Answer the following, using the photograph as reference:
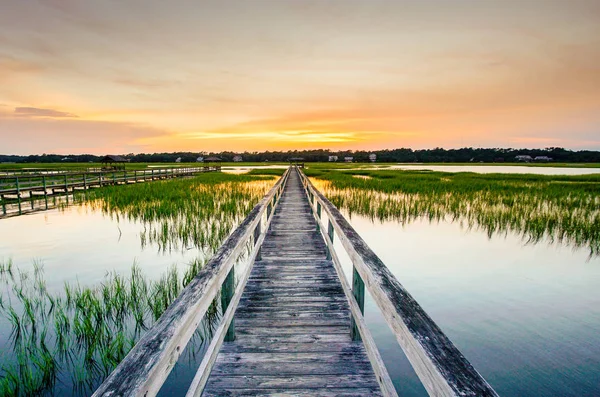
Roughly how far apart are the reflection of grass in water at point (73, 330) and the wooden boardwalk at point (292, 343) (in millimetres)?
1295

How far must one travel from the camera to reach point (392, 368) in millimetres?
4066

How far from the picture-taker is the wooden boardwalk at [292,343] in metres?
2.58

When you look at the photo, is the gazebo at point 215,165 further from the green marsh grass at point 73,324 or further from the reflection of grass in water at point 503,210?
the green marsh grass at point 73,324

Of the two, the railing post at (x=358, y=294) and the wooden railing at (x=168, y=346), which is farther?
the railing post at (x=358, y=294)

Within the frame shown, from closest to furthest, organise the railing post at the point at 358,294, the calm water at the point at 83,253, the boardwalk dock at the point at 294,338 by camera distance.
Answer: the boardwalk dock at the point at 294,338 → the railing post at the point at 358,294 → the calm water at the point at 83,253

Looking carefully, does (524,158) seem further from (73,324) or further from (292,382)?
(73,324)

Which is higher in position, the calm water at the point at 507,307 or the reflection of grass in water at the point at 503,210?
the reflection of grass in water at the point at 503,210

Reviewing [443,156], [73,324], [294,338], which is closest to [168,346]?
[294,338]

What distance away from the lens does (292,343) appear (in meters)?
3.26

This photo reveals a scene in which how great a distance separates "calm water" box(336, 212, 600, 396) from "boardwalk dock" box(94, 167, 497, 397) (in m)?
1.40

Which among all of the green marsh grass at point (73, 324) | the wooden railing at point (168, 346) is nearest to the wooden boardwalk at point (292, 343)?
the wooden railing at point (168, 346)

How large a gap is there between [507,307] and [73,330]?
7.95 m

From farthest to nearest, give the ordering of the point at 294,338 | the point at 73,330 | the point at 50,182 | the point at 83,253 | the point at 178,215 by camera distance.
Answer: the point at 50,182 → the point at 178,215 → the point at 83,253 → the point at 73,330 → the point at 294,338

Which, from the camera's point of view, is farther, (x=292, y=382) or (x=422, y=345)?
(x=292, y=382)
